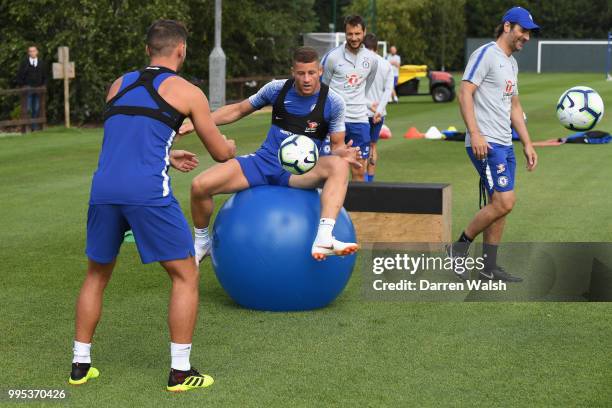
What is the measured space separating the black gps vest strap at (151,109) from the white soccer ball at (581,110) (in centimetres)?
684

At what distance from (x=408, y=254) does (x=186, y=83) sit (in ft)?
14.4

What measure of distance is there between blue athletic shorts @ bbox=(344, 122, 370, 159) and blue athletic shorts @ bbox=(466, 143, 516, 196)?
4040 millimetres

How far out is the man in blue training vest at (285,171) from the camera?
811cm

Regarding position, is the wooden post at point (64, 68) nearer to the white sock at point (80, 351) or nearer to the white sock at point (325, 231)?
the white sock at point (325, 231)

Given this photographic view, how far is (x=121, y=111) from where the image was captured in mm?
6195

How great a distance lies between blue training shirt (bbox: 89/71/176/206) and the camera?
6.14m

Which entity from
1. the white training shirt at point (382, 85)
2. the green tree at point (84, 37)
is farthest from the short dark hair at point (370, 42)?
the green tree at point (84, 37)

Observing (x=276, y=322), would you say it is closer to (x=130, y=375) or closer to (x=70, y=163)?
(x=130, y=375)

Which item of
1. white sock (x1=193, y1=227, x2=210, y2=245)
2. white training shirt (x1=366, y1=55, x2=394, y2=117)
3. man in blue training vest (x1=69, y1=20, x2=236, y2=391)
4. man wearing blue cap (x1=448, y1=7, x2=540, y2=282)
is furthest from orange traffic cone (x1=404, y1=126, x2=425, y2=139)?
man in blue training vest (x1=69, y1=20, x2=236, y2=391)

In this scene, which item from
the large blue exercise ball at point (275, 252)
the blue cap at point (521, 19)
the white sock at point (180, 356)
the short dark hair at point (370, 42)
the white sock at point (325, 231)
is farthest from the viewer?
the short dark hair at point (370, 42)

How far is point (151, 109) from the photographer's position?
6176 mm

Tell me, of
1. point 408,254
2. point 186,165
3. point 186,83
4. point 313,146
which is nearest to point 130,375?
point 186,165

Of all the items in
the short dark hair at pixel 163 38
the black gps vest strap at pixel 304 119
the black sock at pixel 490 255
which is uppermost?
the short dark hair at pixel 163 38

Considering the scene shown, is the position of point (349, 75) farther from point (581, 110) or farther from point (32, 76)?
point (32, 76)
